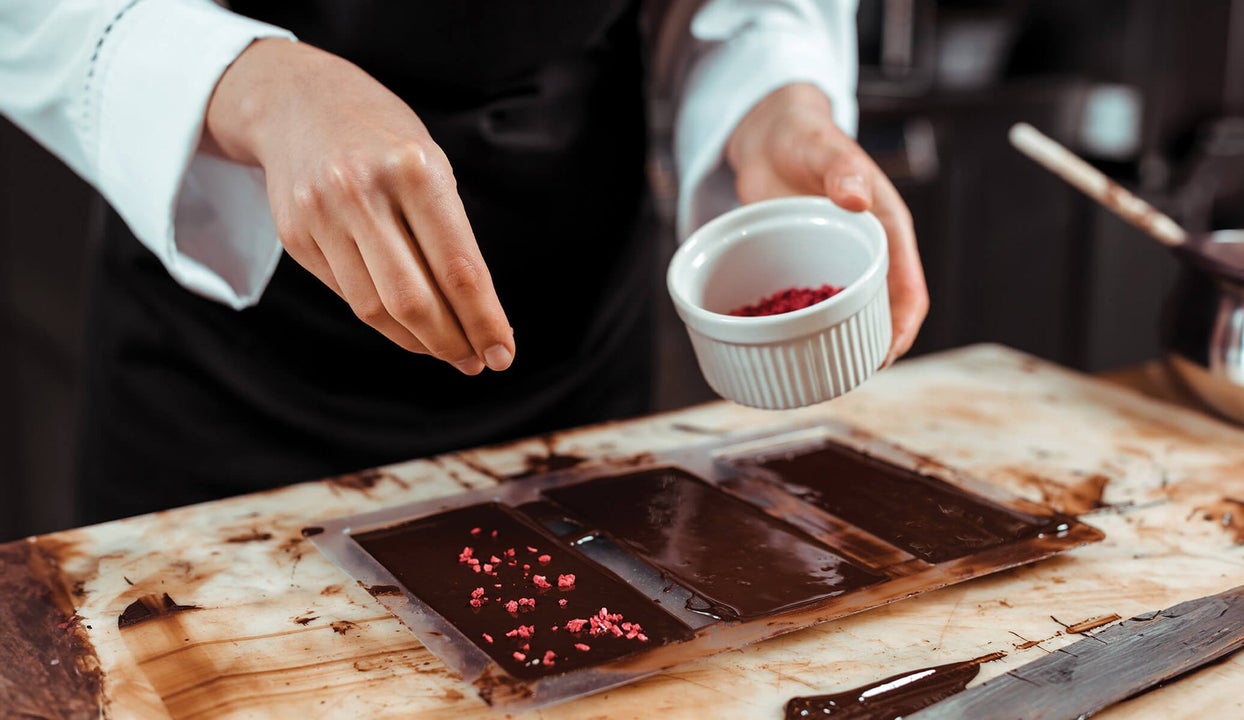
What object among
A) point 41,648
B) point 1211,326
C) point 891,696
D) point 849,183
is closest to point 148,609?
point 41,648

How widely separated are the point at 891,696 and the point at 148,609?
20.0 inches

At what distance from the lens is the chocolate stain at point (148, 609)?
779 millimetres

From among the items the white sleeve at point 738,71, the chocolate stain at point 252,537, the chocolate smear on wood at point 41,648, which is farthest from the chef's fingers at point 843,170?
the chocolate smear on wood at point 41,648

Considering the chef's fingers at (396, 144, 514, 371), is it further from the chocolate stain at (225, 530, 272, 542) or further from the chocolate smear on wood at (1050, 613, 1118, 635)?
the chocolate smear on wood at (1050, 613, 1118, 635)

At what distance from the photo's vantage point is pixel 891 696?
686 mm

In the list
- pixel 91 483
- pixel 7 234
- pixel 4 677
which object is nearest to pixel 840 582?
pixel 4 677

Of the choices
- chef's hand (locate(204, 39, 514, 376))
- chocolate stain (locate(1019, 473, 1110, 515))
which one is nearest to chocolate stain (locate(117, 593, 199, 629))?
chef's hand (locate(204, 39, 514, 376))

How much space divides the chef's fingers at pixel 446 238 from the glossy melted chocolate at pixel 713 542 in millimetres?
228

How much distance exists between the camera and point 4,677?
707 mm

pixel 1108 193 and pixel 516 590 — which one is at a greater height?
pixel 1108 193

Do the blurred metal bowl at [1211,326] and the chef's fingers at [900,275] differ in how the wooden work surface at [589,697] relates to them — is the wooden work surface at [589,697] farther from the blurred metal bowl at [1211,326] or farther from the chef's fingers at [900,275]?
the chef's fingers at [900,275]

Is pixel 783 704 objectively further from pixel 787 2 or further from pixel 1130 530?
pixel 787 2

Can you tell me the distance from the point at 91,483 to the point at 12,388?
0.98 meters

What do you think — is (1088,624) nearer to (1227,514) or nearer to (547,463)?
(1227,514)
